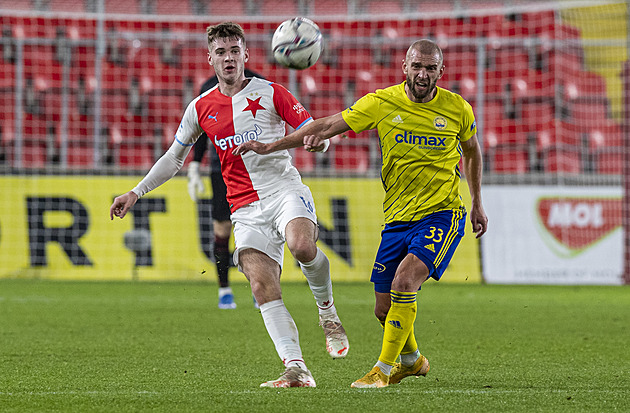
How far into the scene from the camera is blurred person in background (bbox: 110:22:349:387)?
17.4ft

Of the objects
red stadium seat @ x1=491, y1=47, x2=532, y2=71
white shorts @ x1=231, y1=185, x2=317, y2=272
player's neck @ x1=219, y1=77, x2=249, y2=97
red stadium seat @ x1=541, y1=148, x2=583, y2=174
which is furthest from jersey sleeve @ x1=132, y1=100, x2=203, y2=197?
red stadium seat @ x1=491, y1=47, x2=532, y2=71

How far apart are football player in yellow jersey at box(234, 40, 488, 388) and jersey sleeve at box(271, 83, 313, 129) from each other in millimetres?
370

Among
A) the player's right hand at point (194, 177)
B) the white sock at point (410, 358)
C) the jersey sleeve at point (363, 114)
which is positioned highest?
the jersey sleeve at point (363, 114)

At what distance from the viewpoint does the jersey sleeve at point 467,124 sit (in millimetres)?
5219

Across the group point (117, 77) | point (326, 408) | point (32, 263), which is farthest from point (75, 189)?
point (326, 408)

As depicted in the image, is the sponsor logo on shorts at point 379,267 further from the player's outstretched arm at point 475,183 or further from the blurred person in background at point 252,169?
the player's outstretched arm at point 475,183

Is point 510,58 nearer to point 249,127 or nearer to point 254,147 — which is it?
point 249,127

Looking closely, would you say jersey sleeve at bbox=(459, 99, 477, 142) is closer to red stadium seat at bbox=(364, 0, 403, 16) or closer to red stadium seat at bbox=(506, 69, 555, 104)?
red stadium seat at bbox=(506, 69, 555, 104)

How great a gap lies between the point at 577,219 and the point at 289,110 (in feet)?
27.9

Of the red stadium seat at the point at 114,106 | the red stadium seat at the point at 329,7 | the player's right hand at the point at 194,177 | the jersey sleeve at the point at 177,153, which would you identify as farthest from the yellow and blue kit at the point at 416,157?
the red stadium seat at the point at 329,7

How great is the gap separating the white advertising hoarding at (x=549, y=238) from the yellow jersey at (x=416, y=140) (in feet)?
26.3

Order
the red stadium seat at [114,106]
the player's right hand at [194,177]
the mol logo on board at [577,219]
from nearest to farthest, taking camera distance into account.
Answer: the player's right hand at [194,177]
the mol logo on board at [577,219]
the red stadium seat at [114,106]

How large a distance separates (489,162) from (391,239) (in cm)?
1178

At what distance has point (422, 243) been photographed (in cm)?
500
